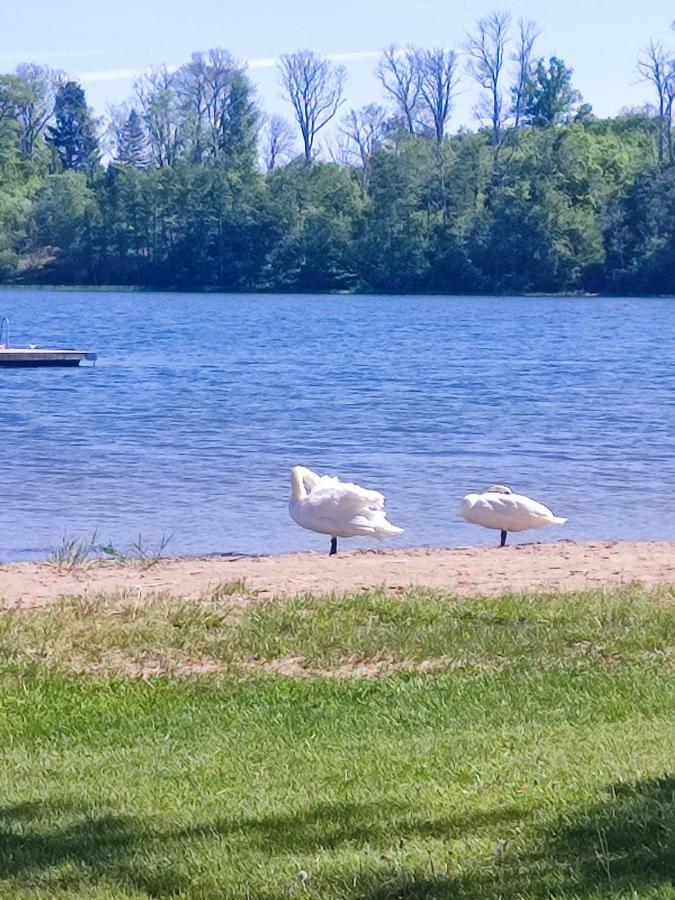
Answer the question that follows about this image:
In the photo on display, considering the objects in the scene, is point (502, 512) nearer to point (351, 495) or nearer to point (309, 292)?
point (351, 495)

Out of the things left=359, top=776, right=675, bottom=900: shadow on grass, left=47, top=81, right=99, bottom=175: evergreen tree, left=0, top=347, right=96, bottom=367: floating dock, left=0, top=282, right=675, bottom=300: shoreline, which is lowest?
left=0, top=282, right=675, bottom=300: shoreline

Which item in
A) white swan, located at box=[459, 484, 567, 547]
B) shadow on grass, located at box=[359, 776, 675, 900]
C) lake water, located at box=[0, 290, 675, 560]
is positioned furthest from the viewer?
lake water, located at box=[0, 290, 675, 560]

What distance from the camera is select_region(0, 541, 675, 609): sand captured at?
9.96 metres

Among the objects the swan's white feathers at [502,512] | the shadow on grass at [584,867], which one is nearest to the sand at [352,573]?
the swan's white feathers at [502,512]

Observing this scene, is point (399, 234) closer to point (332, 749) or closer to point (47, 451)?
point (47, 451)

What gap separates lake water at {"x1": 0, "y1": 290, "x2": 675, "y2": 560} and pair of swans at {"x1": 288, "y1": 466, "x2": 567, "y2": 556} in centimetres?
143

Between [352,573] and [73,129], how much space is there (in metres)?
135

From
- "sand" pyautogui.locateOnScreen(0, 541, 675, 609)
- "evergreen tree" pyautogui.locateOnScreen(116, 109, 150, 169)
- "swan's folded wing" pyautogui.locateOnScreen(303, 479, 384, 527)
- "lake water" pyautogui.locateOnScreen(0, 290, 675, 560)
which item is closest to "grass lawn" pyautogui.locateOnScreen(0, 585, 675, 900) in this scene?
"sand" pyautogui.locateOnScreen(0, 541, 675, 609)

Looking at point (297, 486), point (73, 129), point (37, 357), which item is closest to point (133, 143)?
point (73, 129)

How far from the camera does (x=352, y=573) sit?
35.4ft

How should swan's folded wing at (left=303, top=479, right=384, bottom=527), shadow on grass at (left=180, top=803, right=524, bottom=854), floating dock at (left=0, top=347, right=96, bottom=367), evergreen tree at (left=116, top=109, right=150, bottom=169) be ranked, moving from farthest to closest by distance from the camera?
evergreen tree at (left=116, top=109, right=150, bottom=169) → floating dock at (left=0, top=347, right=96, bottom=367) → swan's folded wing at (left=303, top=479, right=384, bottom=527) → shadow on grass at (left=180, top=803, right=524, bottom=854)

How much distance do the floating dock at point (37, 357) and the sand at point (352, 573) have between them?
90.5 ft

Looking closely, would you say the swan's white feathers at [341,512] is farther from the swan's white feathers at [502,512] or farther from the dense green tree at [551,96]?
the dense green tree at [551,96]

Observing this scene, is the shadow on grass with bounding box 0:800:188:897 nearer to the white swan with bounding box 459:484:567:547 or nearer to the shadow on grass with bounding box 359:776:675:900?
the shadow on grass with bounding box 359:776:675:900
